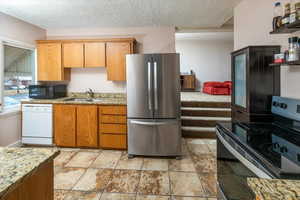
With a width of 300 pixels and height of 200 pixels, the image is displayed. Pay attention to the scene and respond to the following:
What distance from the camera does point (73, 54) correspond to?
3.70 m

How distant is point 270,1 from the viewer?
2.07 metres

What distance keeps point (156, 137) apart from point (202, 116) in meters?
1.82

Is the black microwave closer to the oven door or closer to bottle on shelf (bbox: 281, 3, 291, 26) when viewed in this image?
the oven door

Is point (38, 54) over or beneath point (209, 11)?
beneath

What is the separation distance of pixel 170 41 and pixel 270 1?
81.0 inches

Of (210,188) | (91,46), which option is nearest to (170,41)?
(91,46)

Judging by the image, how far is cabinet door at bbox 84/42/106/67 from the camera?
3.62 meters

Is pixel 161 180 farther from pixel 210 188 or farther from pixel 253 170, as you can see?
pixel 253 170

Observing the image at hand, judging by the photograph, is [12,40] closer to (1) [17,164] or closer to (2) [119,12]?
(2) [119,12]

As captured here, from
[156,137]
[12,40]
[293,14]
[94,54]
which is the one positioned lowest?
[156,137]

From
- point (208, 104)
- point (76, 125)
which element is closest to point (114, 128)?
point (76, 125)

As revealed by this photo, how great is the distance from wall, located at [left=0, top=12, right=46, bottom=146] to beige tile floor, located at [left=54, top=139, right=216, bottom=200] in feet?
3.42

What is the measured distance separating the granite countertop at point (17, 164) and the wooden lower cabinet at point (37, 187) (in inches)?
1.2

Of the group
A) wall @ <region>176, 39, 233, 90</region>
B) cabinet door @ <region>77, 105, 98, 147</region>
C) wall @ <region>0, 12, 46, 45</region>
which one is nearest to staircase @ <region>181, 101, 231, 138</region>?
cabinet door @ <region>77, 105, 98, 147</region>
